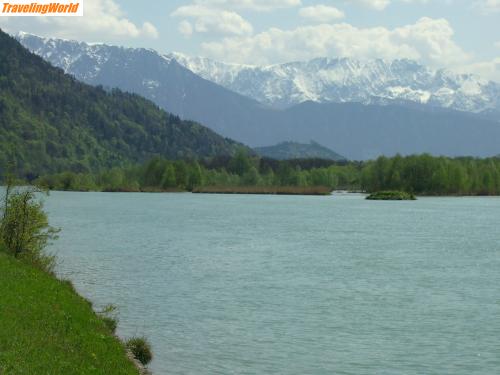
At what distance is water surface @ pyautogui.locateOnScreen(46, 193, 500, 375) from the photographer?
34.0 metres

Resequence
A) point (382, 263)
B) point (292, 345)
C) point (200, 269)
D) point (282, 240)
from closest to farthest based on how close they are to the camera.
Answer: point (292, 345) → point (200, 269) → point (382, 263) → point (282, 240)

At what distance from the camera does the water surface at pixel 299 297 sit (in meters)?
34.0

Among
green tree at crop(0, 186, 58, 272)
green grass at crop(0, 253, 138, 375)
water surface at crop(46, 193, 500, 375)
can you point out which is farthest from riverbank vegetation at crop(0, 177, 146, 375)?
green tree at crop(0, 186, 58, 272)

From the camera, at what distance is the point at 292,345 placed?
36.2 meters

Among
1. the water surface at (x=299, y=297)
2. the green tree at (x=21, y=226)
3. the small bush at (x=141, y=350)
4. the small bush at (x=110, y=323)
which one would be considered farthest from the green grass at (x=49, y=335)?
the green tree at (x=21, y=226)

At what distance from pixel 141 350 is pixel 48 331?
5535 millimetres

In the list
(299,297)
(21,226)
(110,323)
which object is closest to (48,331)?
(110,323)

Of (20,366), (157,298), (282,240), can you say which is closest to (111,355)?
(20,366)

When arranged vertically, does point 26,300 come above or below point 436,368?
above

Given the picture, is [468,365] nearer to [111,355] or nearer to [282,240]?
[111,355]

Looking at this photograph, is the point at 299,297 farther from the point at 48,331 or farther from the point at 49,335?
the point at 49,335

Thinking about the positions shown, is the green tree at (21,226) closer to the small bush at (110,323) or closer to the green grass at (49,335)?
the green grass at (49,335)

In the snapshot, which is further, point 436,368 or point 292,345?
point 292,345

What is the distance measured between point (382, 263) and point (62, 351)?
49794 millimetres
